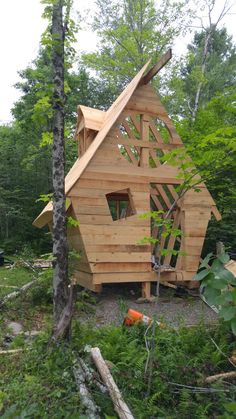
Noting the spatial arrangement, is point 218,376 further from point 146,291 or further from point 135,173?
point 135,173

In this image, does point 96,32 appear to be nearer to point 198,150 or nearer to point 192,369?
point 198,150

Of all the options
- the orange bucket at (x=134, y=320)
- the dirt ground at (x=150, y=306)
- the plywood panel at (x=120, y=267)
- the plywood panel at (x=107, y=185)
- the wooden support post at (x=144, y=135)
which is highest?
the wooden support post at (x=144, y=135)

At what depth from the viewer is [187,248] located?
970 centimetres

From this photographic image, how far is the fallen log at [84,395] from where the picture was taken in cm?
312

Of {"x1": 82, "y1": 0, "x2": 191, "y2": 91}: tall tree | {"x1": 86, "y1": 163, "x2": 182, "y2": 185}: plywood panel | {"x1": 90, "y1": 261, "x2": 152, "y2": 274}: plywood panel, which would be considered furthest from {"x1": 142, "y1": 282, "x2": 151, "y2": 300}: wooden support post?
{"x1": 82, "y1": 0, "x2": 191, "y2": 91}: tall tree

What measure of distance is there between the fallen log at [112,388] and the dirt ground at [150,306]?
238cm

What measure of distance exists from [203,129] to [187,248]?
3934 mm

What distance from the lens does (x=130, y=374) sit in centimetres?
387

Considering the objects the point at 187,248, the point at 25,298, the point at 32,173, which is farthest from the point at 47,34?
the point at 32,173

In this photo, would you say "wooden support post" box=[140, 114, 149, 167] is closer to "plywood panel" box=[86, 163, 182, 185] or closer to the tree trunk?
"plywood panel" box=[86, 163, 182, 185]

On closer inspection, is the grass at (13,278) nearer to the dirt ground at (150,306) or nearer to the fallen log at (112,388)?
the dirt ground at (150,306)

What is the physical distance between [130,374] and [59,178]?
2.36 meters

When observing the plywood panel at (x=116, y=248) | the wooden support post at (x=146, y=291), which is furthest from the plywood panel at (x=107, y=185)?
the wooden support post at (x=146, y=291)

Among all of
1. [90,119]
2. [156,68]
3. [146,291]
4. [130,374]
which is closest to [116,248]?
[146,291]
